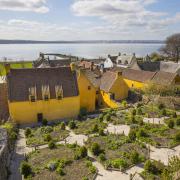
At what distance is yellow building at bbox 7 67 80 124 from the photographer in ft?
134

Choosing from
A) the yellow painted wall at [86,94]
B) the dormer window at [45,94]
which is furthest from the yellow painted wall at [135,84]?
the dormer window at [45,94]

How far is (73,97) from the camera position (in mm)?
43344

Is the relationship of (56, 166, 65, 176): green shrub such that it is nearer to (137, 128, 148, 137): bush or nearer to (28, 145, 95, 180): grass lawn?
(28, 145, 95, 180): grass lawn

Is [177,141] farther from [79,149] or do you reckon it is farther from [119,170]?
[79,149]

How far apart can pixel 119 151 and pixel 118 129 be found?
24.3 feet

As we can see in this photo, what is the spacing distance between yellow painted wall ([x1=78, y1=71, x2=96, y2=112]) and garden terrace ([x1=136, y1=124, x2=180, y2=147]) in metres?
13.9

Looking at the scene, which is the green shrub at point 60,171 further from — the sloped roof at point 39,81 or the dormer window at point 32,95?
the sloped roof at point 39,81

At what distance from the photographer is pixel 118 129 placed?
119ft

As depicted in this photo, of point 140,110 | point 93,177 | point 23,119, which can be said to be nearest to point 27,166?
point 93,177

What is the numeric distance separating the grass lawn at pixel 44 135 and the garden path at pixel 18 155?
2.99 feet

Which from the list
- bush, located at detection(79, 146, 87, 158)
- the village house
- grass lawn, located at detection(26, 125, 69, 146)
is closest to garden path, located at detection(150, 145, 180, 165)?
bush, located at detection(79, 146, 87, 158)

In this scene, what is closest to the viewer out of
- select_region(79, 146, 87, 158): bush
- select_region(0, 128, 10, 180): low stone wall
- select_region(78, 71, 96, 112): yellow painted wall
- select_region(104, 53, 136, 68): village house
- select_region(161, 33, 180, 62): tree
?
select_region(0, 128, 10, 180): low stone wall

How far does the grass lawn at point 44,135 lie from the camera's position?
107 ft

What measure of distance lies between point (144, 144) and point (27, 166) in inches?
537
